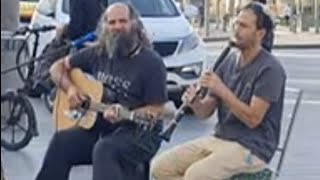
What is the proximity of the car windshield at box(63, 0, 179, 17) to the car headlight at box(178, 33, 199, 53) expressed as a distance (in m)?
0.66

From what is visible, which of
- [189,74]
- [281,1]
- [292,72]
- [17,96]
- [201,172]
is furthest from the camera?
[281,1]

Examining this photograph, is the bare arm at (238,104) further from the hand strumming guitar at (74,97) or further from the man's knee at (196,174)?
the hand strumming guitar at (74,97)

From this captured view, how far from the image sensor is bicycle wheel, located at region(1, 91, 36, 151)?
35.7 feet

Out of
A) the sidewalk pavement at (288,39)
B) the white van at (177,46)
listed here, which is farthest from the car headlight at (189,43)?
the sidewalk pavement at (288,39)

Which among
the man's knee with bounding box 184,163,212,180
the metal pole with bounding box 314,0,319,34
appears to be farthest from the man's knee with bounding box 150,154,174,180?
the metal pole with bounding box 314,0,319,34

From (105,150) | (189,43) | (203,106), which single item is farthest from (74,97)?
(189,43)

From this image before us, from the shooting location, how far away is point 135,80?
22.8ft

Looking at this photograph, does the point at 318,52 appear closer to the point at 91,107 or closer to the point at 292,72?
→ the point at 292,72

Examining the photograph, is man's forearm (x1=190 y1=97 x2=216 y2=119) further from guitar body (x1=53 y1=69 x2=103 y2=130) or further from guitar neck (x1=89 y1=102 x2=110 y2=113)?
guitar body (x1=53 y1=69 x2=103 y2=130)

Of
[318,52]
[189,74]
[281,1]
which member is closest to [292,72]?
[189,74]

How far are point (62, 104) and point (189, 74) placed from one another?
24.3ft

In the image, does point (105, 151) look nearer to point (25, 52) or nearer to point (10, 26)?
point (10, 26)

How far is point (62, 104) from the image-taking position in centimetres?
720

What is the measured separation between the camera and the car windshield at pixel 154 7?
Answer: 15359mm
